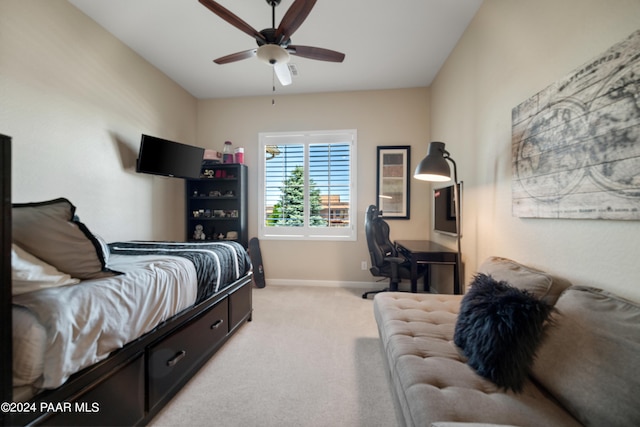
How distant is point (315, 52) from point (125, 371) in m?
2.47

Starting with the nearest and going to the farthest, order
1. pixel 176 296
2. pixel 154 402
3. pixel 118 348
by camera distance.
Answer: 1. pixel 118 348
2. pixel 154 402
3. pixel 176 296

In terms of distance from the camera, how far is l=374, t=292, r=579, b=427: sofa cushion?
0.84 metres

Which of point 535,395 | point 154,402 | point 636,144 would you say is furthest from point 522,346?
point 154,402

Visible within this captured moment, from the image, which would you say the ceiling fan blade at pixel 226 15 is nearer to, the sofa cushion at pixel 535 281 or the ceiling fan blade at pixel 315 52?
the ceiling fan blade at pixel 315 52

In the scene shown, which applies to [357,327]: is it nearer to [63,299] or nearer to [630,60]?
[63,299]

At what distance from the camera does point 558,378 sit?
2.95 ft

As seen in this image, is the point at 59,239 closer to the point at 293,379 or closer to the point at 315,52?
the point at 293,379

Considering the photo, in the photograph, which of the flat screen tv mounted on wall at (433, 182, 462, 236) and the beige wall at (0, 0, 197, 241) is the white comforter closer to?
the beige wall at (0, 0, 197, 241)

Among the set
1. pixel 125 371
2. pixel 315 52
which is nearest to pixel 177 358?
pixel 125 371

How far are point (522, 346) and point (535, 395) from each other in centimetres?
16

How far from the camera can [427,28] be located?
2.46m

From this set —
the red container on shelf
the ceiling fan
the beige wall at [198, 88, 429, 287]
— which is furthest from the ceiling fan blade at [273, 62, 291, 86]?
the red container on shelf

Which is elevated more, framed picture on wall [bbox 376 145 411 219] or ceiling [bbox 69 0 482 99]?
ceiling [bbox 69 0 482 99]

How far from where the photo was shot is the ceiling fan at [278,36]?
5.38 feet
